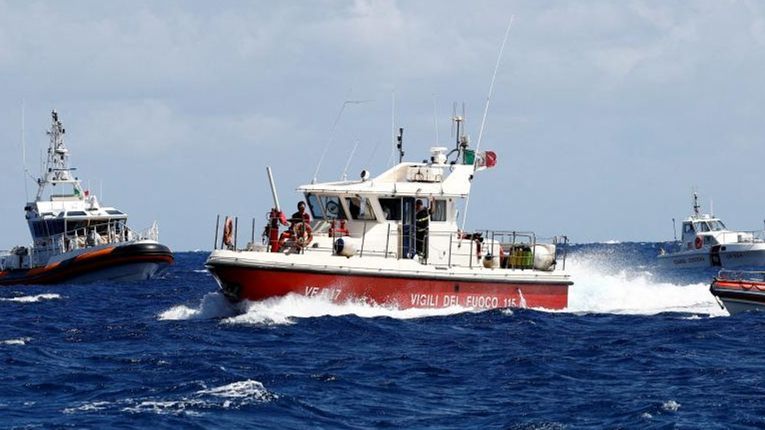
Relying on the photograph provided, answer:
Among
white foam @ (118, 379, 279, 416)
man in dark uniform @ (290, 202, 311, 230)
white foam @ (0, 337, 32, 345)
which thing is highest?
man in dark uniform @ (290, 202, 311, 230)

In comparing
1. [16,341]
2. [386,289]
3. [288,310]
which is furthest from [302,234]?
[16,341]

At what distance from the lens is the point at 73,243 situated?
49906 millimetres

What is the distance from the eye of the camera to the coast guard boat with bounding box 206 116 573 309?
24.4m

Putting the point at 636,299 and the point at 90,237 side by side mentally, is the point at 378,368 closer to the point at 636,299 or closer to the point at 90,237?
the point at 636,299

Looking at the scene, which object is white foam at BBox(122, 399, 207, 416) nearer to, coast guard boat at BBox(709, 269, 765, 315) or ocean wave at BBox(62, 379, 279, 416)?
ocean wave at BBox(62, 379, 279, 416)

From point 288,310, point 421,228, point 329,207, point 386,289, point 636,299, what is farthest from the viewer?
point 636,299

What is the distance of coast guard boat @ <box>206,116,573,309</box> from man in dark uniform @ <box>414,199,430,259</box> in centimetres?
2

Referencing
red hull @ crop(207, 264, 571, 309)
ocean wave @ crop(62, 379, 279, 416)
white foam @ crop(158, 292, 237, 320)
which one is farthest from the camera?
white foam @ crop(158, 292, 237, 320)

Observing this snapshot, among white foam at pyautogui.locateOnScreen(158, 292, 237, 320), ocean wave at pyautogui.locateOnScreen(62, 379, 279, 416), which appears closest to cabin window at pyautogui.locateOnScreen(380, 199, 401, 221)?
white foam at pyautogui.locateOnScreen(158, 292, 237, 320)

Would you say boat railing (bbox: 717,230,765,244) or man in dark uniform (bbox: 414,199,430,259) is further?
boat railing (bbox: 717,230,765,244)

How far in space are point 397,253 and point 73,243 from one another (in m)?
26.7

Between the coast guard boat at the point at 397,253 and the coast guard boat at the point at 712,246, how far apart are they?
42858 millimetres

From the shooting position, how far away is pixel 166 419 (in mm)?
14289

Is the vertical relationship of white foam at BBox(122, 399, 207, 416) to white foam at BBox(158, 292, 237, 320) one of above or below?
below
